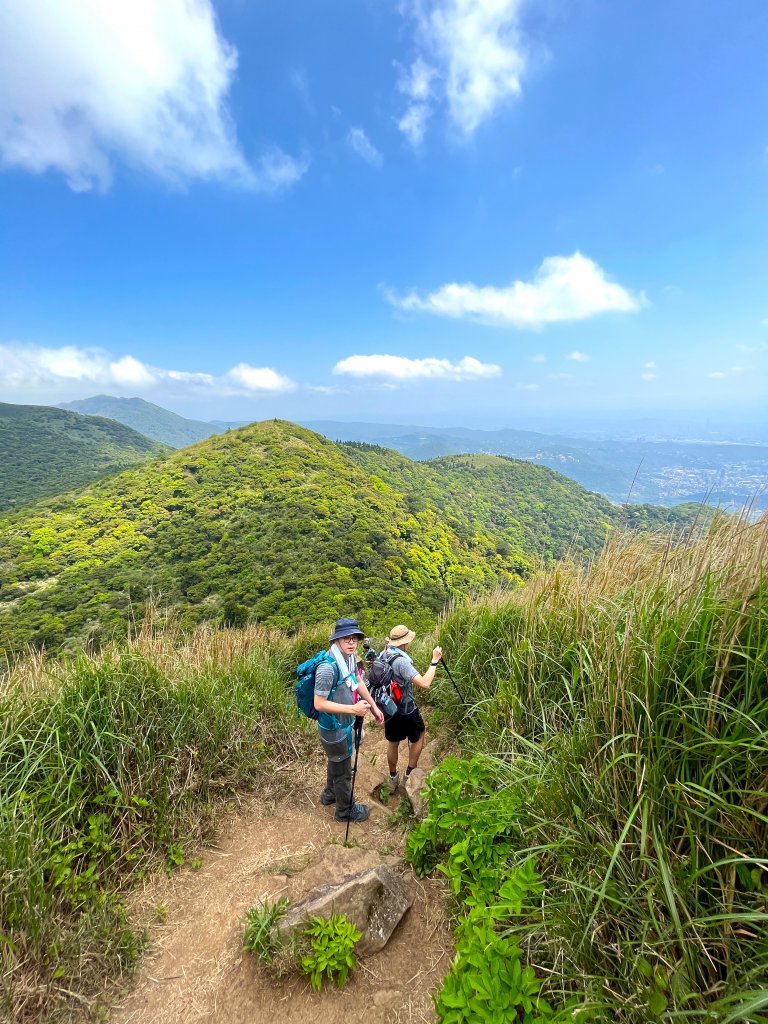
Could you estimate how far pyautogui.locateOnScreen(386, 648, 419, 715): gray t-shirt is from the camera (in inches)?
153

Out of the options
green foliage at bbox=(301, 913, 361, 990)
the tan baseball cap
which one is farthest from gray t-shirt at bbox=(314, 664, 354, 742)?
green foliage at bbox=(301, 913, 361, 990)

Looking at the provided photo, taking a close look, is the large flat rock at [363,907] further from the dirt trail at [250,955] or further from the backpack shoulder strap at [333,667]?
the backpack shoulder strap at [333,667]

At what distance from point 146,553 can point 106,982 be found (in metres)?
51.3

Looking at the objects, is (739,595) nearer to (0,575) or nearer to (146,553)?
(146,553)

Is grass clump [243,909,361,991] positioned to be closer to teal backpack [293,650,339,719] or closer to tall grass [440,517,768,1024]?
tall grass [440,517,768,1024]

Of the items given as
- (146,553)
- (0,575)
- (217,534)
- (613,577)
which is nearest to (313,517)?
(217,534)

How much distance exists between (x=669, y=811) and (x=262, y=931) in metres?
2.33

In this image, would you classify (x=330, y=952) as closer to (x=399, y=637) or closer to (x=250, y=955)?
(x=250, y=955)

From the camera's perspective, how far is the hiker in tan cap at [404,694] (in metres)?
3.88

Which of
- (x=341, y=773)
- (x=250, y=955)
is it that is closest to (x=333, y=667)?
(x=341, y=773)

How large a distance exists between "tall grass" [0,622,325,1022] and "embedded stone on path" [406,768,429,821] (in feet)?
4.04

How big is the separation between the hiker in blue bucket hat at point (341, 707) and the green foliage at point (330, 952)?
107cm

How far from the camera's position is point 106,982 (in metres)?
2.29

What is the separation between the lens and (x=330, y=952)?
7.52 feet
